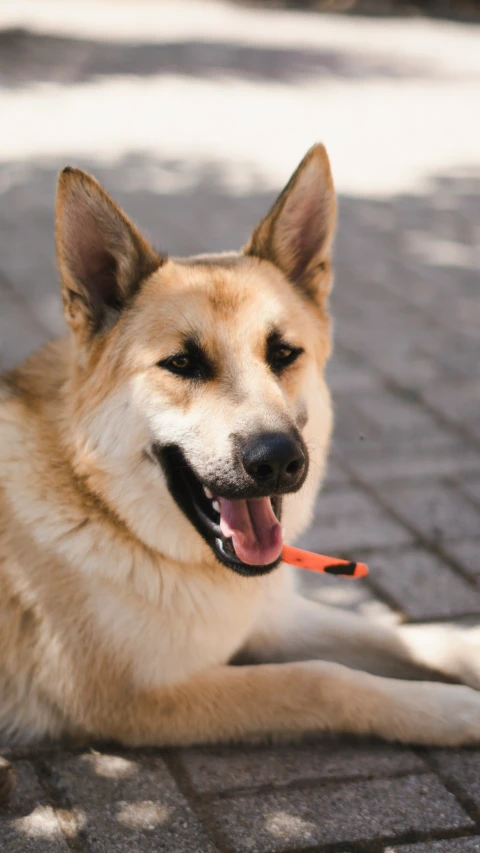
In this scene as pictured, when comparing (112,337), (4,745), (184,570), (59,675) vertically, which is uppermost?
(112,337)

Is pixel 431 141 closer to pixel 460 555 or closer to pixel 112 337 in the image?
pixel 460 555

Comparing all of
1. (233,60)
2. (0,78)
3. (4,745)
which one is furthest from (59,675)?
(233,60)

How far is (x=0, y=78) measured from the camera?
13.8m

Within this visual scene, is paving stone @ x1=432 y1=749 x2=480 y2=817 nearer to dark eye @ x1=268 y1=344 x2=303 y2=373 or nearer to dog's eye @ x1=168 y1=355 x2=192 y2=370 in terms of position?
dark eye @ x1=268 y1=344 x2=303 y2=373

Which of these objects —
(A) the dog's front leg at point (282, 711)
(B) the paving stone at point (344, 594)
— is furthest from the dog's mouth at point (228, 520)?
(B) the paving stone at point (344, 594)

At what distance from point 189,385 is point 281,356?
1.13 feet

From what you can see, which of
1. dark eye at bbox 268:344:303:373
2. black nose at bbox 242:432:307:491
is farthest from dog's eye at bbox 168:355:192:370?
black nose at bbox 242:432:307:491

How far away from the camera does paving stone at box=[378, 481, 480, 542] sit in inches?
170

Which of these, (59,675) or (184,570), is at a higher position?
(184,570)

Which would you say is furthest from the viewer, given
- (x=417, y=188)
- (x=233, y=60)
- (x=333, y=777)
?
(x=233, y=60)

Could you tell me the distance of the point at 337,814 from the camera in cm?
278

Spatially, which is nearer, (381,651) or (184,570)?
(184,570)

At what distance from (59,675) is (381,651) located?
3.48ft

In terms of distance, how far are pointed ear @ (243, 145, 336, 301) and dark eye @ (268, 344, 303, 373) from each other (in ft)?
1.20
